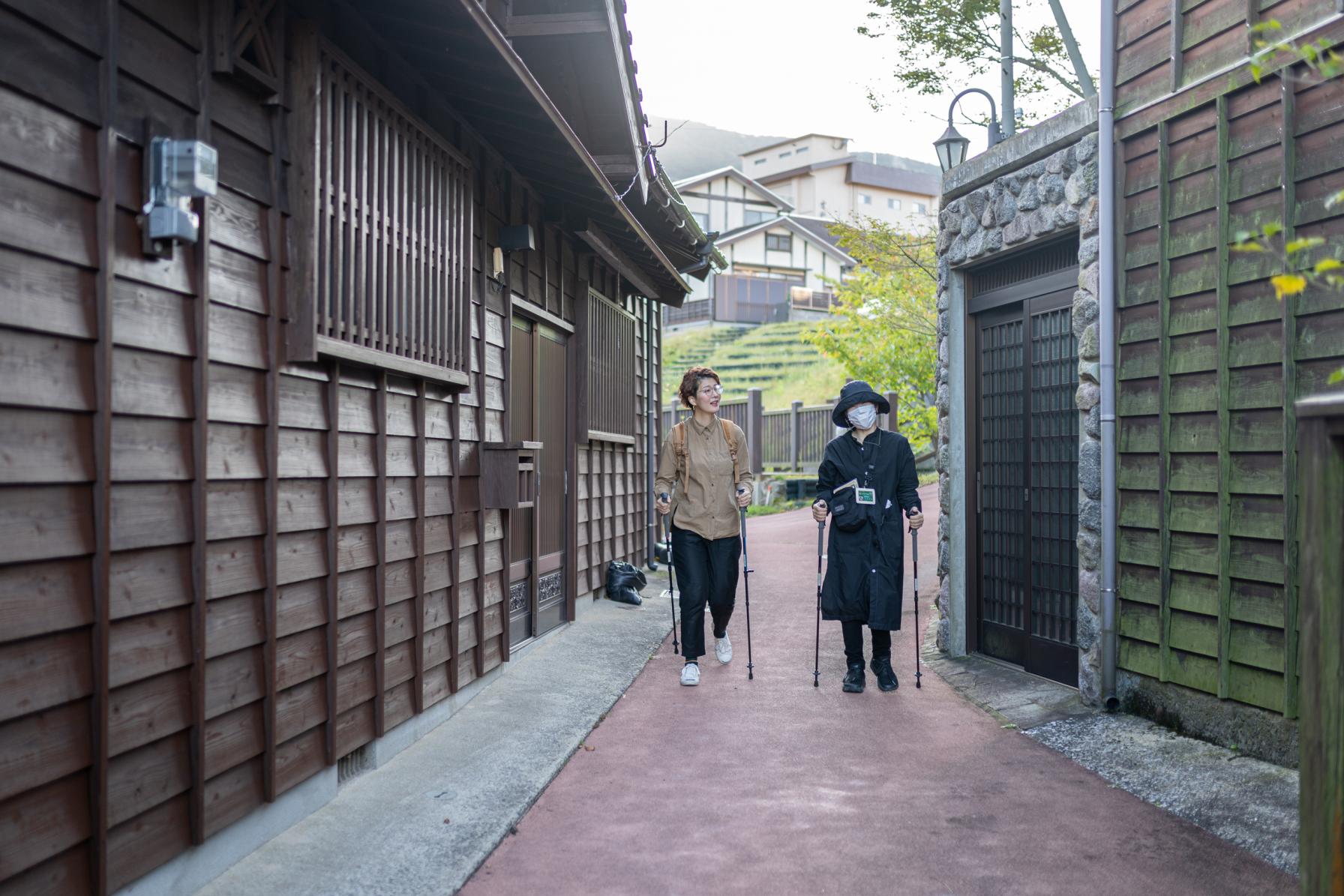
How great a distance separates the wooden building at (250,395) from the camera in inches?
113

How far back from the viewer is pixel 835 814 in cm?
468

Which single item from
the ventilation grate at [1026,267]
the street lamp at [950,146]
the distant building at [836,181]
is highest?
the distant building at [836,181]

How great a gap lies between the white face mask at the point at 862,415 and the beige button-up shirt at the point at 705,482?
0.70 metres

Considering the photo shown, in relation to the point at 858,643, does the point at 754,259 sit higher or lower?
higher

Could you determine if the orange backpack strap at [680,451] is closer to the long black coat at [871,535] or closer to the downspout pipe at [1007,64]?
the long black coat at [871,535]

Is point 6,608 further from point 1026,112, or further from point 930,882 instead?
point 1026,112

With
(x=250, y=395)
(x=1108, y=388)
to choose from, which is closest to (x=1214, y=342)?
(x=1108, y=388)

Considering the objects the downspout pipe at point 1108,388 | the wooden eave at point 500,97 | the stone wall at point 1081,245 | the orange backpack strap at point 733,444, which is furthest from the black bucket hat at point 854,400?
the wooden eave at point 500,97

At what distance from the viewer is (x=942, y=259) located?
26.7 ft

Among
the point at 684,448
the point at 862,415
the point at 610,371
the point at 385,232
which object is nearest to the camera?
the point at 385,232

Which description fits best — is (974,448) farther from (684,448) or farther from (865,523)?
(684,448)

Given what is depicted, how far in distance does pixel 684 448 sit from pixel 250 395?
12.8 ft

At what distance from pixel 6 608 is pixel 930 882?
287cm

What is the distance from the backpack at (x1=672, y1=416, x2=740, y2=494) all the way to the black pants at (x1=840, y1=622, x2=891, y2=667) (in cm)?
118
